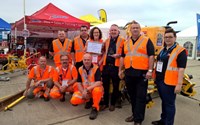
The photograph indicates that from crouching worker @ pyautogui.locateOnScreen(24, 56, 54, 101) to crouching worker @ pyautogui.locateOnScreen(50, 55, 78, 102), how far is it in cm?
31

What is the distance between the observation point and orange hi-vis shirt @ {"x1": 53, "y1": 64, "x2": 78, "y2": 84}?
3.93 m

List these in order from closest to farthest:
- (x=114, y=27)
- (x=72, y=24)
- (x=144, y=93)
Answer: (x=144, y=93)
(x=114, y=27)
(x=72, y=24)

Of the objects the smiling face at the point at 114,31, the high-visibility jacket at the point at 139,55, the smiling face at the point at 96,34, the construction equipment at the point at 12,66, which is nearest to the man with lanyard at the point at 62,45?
the smiling face at the point at 96,34

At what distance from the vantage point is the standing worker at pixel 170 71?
245cm

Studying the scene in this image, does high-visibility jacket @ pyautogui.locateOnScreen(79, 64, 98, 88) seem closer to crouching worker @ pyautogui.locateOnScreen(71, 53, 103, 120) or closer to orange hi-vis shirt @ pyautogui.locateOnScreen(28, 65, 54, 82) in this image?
crouching worker @ pyautogui.locateOnScreen(71, 53, 103, 120)

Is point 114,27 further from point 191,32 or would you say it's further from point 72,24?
point 191,32

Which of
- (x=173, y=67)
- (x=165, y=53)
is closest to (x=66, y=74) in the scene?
(x=165, y=53)

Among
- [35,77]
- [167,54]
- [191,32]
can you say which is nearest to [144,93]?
[167,54]

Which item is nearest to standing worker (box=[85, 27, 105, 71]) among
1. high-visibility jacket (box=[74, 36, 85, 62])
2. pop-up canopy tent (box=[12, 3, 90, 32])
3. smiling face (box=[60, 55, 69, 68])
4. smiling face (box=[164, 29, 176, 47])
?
high-visibility jacket (box=[74, 36, 85, 62])

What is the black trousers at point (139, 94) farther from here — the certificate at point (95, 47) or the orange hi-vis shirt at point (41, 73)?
the orange hi-vis shirt at point (41, 73)

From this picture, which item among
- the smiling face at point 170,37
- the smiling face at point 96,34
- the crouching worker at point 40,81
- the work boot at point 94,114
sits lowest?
the work boot at point 94,114

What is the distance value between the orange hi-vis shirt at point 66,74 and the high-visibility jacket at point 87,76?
0.48 metres

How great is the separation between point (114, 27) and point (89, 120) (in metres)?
1.77

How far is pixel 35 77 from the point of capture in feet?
14.0
